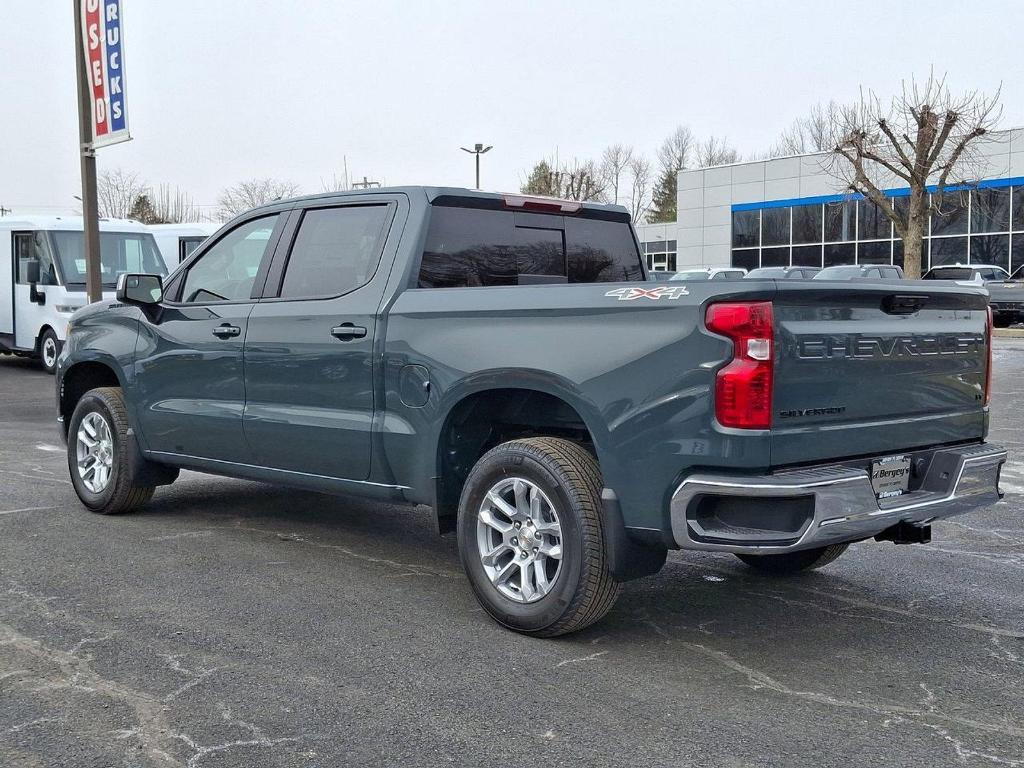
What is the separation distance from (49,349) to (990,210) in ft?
110

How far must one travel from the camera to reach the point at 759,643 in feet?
14.6

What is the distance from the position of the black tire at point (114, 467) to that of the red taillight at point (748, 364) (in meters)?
4.16

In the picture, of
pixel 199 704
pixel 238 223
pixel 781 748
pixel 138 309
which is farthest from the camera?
pixel 138 309

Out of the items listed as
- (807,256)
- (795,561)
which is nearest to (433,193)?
(795,561)

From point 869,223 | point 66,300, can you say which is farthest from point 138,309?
point 869,223

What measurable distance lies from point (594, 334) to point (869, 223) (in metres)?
41.8

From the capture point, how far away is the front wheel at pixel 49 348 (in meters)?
18.2

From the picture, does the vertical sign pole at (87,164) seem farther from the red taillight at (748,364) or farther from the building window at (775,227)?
the building window at (775,227)

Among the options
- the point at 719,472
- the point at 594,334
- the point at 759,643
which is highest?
the point at 594,334

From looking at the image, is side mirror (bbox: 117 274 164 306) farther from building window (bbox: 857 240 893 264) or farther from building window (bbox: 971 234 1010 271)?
building window (bbox: 857 240 893 264)

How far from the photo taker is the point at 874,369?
4207mm

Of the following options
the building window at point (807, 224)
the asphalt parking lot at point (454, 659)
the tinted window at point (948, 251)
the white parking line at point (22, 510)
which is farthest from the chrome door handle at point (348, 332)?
the building window at point (807, 224)

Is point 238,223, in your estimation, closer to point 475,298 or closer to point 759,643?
point 475,298

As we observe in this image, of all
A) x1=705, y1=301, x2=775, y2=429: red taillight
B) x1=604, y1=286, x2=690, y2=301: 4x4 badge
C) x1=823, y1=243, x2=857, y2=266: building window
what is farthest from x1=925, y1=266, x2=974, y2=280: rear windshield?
x1=705, y1=301, x2=775, y2=429: red taillight
